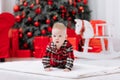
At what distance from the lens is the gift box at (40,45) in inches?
155

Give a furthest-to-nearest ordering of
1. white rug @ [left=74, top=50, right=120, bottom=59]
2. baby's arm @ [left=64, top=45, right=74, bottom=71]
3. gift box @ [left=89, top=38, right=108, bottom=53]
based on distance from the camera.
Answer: gift box @ [left=89, top=38, right=108, bottom=53], white rug @ [left=74, top=50, right=120, bottom=59], baby's arm @ [left=64, top=45, right=74, bottom=71]

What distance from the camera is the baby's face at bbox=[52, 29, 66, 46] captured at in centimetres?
192

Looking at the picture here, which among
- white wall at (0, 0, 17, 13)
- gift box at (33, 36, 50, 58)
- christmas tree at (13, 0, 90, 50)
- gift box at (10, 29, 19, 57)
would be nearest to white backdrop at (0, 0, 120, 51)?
white wall at (0, 0, 17, 13)

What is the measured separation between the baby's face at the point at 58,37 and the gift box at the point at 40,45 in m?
2.01

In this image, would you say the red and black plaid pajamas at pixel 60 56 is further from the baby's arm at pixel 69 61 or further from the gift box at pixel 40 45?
the gift box at pixel 40 45

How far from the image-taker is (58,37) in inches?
75.8

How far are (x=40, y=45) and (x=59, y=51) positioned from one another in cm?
207

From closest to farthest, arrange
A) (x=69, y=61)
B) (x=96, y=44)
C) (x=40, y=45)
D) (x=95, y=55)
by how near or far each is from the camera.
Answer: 1. (x=69, y=61)
2. (x=95, y=55)
3. (x=96, y=44)
4. (x=40, y=45)

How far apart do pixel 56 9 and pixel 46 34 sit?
1.27 feet

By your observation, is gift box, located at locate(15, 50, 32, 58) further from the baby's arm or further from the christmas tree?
the baby's arm

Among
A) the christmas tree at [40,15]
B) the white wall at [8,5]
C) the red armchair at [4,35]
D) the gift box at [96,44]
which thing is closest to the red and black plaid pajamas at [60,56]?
the red armchair at [4,35]

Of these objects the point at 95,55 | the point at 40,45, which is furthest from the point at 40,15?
the point at 95,55

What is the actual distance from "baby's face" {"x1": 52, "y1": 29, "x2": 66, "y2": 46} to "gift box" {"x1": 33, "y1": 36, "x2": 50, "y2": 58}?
2.01 metres

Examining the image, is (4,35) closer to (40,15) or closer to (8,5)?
(40,15)
